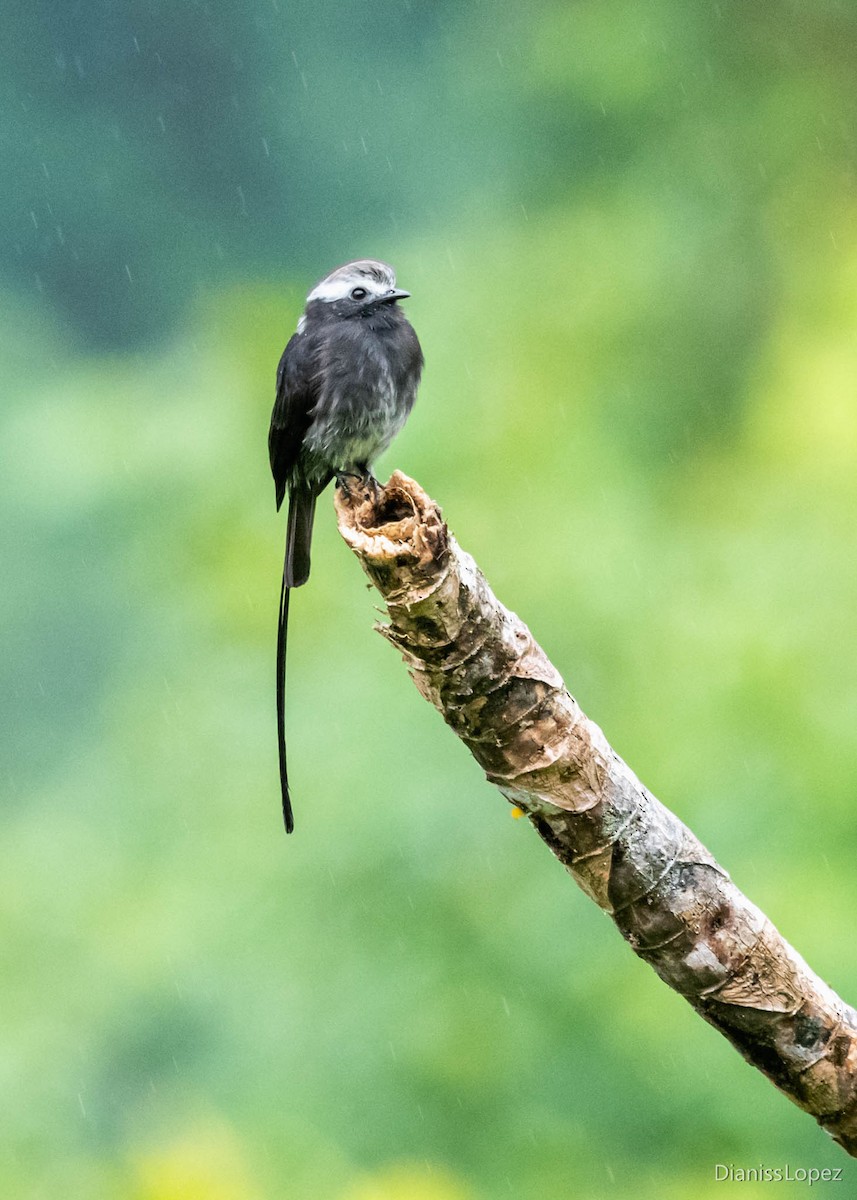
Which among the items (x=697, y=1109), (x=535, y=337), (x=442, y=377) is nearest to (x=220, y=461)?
(x=442, y=377)

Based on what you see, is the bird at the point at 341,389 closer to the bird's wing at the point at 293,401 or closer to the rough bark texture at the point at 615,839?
the bird's wing at the point at 293,401

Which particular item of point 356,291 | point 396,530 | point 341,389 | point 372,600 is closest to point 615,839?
point 396,530

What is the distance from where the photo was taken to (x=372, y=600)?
554 cm

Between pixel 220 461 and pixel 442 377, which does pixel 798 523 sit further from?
pixel 220 461

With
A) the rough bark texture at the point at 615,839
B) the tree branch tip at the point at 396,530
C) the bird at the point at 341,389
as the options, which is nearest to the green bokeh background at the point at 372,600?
the bird at the point at 341,389

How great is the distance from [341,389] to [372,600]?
2.53 meters

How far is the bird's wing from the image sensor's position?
3.09 metres

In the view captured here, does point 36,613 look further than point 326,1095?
A: Yes

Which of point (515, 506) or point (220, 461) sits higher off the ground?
point (220, 461)

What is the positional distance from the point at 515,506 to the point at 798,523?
1.06 m

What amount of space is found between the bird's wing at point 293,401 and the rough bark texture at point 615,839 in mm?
1073

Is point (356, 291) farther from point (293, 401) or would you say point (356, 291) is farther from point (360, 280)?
point (293, 401)

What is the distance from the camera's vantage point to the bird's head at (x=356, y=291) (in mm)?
3160

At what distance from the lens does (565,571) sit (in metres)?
5.27
